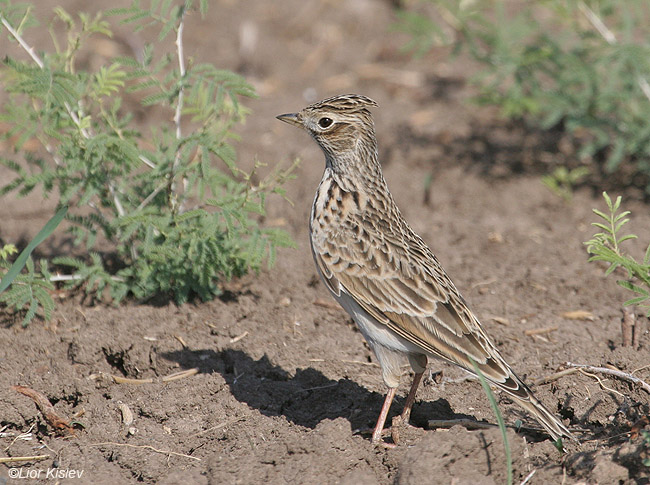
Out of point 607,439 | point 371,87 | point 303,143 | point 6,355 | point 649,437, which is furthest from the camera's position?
point 371,87

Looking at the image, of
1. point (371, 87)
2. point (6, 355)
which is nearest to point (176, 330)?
point (6, 355)

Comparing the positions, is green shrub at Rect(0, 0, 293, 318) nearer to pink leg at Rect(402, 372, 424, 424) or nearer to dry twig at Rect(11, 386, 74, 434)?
dry twig at Rect(11, 386, 74, 434)

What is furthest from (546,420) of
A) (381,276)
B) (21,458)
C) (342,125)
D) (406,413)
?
(21,458)

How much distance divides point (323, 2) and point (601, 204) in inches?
226

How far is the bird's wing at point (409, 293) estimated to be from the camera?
15.7 feet

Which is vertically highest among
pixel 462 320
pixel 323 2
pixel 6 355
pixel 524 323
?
pixel 323 2

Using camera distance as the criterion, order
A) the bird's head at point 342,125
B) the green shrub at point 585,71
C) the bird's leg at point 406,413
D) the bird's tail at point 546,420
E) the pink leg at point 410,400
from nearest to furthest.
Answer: the bird's tail at point 546,420 → the bird's leg at point 406,413 → the pink leg at point 410,400 → the bird's head at point 342,125 → the green shrub at point 585,71

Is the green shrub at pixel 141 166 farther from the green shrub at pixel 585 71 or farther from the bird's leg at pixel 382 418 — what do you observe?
the green shrub at pixel 585 71

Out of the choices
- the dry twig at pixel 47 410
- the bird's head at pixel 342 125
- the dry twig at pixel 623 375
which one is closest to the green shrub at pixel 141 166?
the bird's head at pixel 342 125

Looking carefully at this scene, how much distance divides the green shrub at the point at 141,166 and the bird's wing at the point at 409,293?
0.80 meters

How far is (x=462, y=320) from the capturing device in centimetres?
492

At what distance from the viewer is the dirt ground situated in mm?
4578

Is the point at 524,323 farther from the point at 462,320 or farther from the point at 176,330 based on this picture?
the point at 176,330

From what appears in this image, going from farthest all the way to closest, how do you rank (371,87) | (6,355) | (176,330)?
(371,87), (176,330), (6,355)
